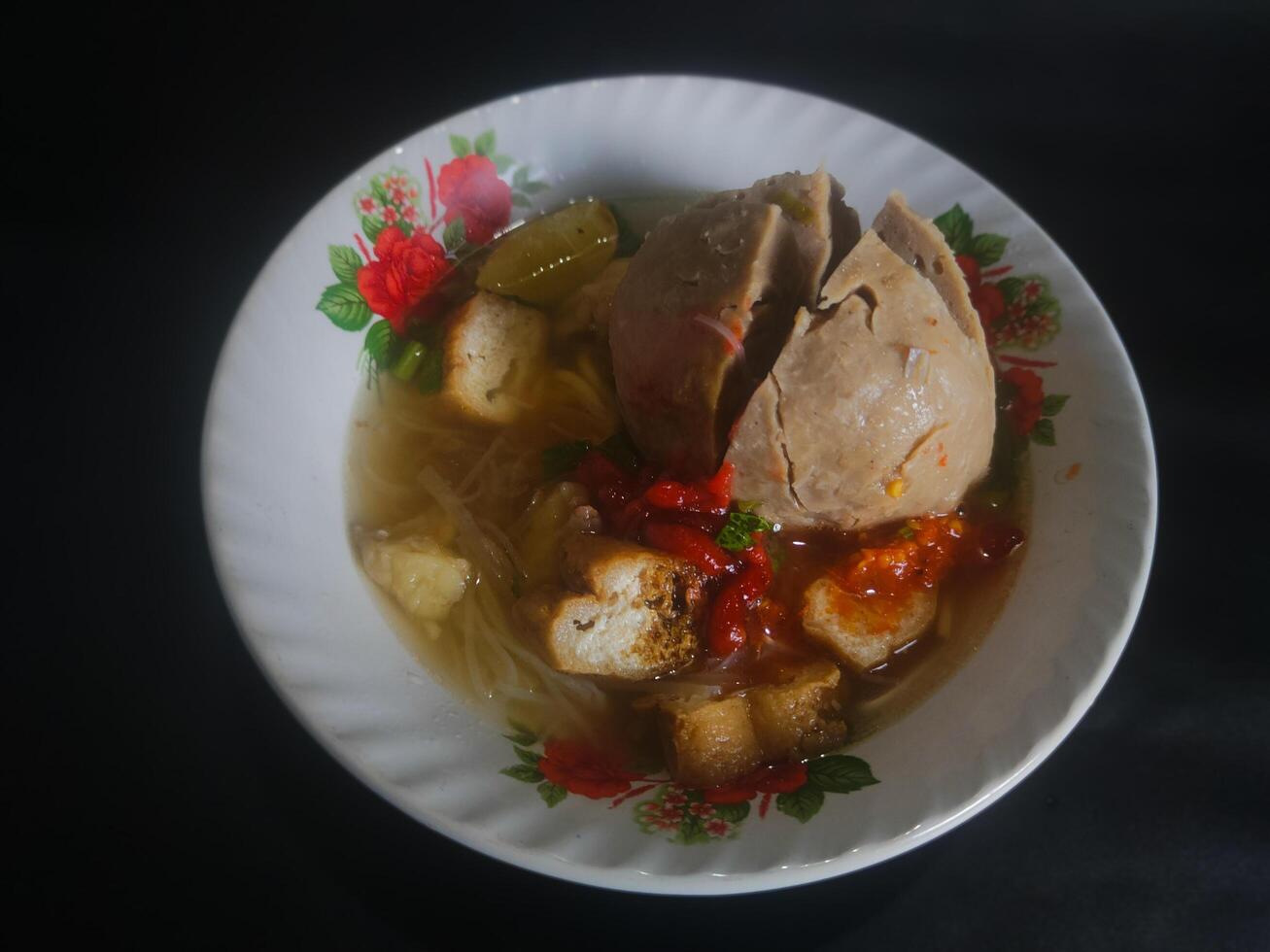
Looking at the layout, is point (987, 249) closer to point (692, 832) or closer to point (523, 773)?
point (692, 832)

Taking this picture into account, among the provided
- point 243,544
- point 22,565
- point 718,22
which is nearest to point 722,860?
point 243,544

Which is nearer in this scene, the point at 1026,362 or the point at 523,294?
the point at 1026,362

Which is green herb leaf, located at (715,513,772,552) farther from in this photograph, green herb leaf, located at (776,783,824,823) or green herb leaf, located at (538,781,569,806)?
green herb leaf, located at (538,781,569,806)

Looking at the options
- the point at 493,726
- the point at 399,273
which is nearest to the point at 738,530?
the point at 493,726

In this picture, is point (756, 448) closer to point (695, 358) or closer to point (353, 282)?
point (695, 358)

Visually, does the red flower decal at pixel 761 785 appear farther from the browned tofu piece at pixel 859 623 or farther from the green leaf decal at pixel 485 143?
the green leaf decal at pixel 485 143

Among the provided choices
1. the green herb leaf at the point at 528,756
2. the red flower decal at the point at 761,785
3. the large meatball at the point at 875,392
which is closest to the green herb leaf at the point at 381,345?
the large meatball at the point at 875,392
